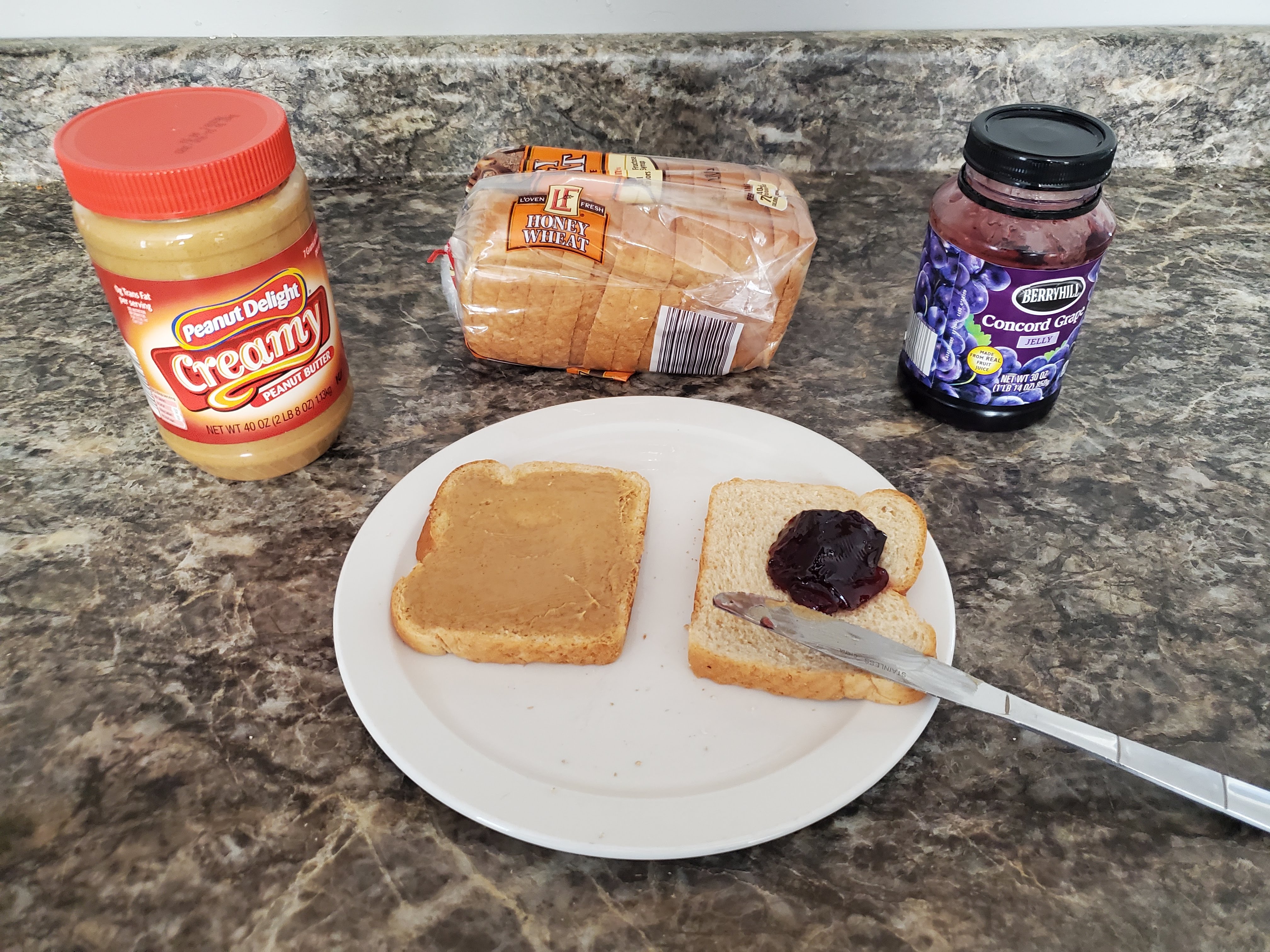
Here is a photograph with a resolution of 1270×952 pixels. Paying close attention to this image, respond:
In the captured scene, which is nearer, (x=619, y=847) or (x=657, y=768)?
(x=619, y=847)

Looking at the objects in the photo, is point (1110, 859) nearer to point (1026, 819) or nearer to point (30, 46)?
point (1026, 819)

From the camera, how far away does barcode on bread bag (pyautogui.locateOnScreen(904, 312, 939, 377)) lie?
133 cm

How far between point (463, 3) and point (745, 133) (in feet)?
2.10

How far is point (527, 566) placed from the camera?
1117 mm

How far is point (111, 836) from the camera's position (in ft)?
2.93

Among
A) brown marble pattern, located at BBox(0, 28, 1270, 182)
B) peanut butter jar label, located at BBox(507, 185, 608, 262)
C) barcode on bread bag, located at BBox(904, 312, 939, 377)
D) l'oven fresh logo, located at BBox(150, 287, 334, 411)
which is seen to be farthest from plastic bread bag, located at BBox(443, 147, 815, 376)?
brown marble pattern, located at BBox(0, 28, 1270, 182)

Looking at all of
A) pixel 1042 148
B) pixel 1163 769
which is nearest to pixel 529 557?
pixel 1163 769

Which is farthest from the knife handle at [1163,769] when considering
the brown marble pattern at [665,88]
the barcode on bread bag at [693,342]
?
the brown marble pattern at [665,88]

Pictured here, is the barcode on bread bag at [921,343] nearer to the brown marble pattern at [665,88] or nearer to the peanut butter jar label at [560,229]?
the peanut butter jar label at [560,229]

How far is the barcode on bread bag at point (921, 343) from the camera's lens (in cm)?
133

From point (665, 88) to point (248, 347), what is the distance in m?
1.11

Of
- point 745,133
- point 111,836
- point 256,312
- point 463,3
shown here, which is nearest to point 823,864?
point 111,836

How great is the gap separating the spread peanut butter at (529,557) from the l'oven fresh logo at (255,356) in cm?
27

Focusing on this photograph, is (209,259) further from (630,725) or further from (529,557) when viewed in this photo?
(630,725)
